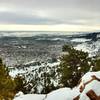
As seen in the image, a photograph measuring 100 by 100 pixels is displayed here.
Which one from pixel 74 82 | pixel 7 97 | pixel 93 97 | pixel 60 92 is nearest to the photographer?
pixel 93 97

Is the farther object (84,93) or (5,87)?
(5,87)

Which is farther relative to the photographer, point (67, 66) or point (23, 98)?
point (67, 66)

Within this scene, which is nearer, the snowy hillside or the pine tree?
the snowy hillside

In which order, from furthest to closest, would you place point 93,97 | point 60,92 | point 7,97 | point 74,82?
point 74,82 → point 7,97 → point 60,92 → point 93,97

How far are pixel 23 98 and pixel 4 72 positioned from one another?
1908 centimetres

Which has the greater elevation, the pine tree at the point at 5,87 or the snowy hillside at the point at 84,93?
the snowy hillside at the point at 84,93

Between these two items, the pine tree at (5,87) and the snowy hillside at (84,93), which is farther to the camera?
the pine tree at (5,87)

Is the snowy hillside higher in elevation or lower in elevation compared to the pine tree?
higher

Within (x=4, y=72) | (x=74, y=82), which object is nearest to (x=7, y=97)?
(x=4, y=72)

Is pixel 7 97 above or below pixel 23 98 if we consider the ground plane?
below

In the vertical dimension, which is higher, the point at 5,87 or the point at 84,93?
the point at 84,93

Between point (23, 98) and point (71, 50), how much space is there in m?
33.0

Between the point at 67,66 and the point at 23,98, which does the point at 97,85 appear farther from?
the point at 67,66

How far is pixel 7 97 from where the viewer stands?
41.9 meters
